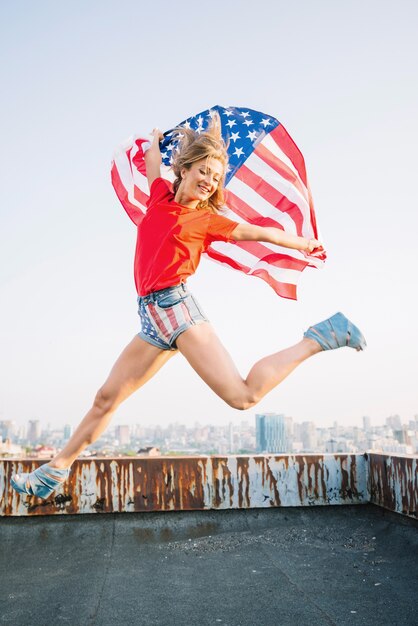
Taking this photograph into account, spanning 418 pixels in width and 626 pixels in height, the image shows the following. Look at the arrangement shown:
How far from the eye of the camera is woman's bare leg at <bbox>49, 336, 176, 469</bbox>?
2908 millimetres

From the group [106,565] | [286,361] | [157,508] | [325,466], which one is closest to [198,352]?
[286,361]

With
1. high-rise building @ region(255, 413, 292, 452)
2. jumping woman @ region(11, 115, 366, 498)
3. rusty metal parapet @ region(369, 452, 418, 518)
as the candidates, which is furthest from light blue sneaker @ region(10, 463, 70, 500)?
high-rise building @ region(255, 413, 292, 452)

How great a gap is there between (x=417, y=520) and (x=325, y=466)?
888 millimetres

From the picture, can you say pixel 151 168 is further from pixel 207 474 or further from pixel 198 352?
pixel 207 474

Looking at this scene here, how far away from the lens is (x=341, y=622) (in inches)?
83.0

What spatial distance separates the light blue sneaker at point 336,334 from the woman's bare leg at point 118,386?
2.69ft

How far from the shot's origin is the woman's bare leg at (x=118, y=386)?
2.91 metres

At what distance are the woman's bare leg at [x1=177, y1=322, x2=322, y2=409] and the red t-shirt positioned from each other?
12.6 inches

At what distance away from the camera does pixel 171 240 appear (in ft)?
9.31

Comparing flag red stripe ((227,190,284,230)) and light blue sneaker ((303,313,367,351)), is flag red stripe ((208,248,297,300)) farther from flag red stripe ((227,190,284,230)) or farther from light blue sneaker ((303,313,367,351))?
light blue sneaker ((303,313,367,351))

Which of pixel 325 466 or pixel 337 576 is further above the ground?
pixel 325 466

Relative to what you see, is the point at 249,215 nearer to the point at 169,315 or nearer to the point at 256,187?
the point at 256,187

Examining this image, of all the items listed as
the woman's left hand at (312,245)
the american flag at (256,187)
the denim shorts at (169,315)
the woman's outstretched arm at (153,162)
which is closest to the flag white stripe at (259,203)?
the american flag at (256,187)

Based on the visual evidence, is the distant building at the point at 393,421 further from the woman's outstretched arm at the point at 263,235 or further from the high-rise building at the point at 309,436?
the woman's outstretched arm at the point at 263,235
